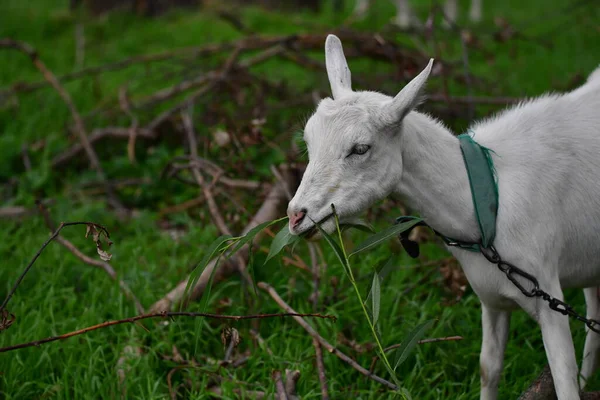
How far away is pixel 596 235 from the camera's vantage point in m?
2.51

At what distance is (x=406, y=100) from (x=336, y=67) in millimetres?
486

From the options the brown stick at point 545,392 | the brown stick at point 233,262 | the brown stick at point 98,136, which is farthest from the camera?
the brown stick at point 98,136

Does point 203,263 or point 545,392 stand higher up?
point 203,263

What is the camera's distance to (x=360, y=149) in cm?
228

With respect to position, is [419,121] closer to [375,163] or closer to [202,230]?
[375,163]

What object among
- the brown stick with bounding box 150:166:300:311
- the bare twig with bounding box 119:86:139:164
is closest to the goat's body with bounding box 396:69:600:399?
the brown stick with bounding box 150:166:300:311

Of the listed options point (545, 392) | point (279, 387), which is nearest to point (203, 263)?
point (279, 387)

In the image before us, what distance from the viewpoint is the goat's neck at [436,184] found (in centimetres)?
241

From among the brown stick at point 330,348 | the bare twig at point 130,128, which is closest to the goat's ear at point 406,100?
the brown stick at point 330,348

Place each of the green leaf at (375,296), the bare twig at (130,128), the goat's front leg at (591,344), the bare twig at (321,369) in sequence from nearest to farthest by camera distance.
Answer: the green leaf at (375,296) < the bare twig at (321,369) < the goat's front leg at (591,344) < the bare twig at (130,128)

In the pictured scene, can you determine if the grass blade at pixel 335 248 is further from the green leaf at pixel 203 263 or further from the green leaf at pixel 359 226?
the green leaf at pixel 203 263

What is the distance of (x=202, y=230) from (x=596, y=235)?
2.57 meters

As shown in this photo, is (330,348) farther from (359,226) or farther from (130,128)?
(130,128)

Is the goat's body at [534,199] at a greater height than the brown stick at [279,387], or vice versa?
the goat's body at [534,199]
